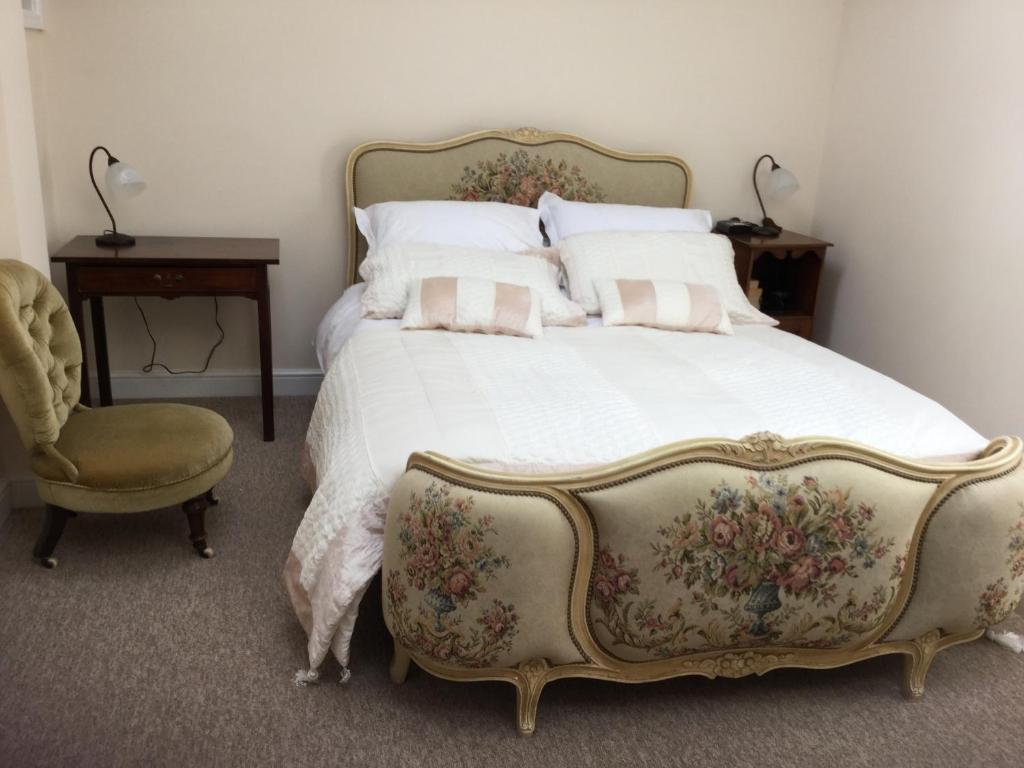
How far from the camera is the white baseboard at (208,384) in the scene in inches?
143

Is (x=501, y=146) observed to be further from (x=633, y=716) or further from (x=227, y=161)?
(x=633, y=716)

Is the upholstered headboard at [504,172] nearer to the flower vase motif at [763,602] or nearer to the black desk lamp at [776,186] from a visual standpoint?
the black desk lamp at [776,186]

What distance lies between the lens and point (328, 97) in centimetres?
348

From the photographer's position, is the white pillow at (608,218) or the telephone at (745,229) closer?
the white pillow at (608,218)

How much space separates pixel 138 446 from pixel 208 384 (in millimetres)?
1345

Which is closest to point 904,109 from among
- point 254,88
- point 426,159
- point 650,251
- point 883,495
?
point 650,251

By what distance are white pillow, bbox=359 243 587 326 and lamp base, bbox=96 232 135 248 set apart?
0.89m

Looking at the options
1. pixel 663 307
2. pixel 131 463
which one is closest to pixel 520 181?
pixel 663 307

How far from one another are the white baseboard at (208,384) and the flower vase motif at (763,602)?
7.74 feet

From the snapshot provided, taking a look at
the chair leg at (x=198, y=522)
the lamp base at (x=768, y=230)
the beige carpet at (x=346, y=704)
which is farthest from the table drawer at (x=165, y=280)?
the lamp base at (x=768, y=230)

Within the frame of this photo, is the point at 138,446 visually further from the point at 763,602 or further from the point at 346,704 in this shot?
the point at 763,602

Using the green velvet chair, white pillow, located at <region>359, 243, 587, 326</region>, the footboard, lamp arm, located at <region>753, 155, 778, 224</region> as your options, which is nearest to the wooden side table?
white pillow, located at <region>359, 243, 587, 326</region>

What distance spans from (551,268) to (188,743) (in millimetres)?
1967

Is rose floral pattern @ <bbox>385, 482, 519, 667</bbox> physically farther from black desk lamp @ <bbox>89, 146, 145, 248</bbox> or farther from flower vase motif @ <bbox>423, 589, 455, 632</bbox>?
black desk lamp @ <bbox>89, 146, 145, 248</bbox>
